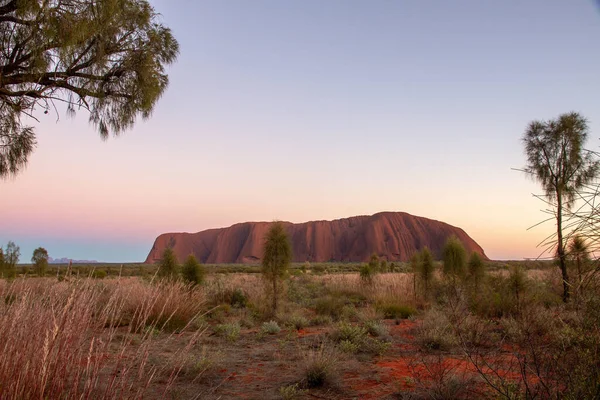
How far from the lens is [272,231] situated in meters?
13.2

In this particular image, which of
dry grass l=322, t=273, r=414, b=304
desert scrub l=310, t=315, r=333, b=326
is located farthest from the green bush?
dry grass l=322, t=273, r=414, b=304

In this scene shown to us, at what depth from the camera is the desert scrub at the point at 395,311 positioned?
483 inches

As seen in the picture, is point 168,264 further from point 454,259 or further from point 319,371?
point 319,371

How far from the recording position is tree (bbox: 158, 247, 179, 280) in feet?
49.3

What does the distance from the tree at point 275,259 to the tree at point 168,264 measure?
4247 mm

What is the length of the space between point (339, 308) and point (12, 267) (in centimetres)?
1980

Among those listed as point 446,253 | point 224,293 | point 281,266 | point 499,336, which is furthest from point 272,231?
point 499,336

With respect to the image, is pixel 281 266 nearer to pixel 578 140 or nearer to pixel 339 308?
pixel 339 308

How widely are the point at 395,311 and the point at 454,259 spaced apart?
3549 millimetres

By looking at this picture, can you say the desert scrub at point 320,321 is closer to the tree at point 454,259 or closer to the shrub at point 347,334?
the shrub at point 347,334

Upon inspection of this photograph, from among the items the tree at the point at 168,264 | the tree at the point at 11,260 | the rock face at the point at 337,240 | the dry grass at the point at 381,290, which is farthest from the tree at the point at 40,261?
the rock face at the point at 337,240

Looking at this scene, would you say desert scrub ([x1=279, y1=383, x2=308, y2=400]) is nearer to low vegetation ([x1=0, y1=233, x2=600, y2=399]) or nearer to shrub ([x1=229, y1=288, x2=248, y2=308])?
low vegetation ([x1=0, y1=233, x2=600, y2=399])

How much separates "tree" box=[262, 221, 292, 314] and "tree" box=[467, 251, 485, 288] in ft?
23.0

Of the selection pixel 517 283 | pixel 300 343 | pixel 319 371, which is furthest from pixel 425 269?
pixel 319 371
